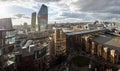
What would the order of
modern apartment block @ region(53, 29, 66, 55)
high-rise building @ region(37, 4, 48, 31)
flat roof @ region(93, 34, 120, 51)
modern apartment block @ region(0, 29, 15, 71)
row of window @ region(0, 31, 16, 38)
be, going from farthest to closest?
1. high-rise building @ region(37, 4, 48, 31)
2. flat roof @ region(93, 34, 120, 51)
3. modern apartment block @ region(53, 29, 66, 55)
4. row of window @ region(0, 31, 16, 38)
5. modern apartment block @ region(0, 29, 15, 71)

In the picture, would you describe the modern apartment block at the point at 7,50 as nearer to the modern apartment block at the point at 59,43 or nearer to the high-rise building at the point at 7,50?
the high-rise building at the point at 7,50

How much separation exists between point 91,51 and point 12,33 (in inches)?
910

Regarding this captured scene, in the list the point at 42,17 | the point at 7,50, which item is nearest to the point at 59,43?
the point at 7,50

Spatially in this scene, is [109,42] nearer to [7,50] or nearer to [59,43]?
[59,43]

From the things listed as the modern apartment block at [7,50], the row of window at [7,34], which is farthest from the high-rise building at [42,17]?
the modern apartment block at [7,50]

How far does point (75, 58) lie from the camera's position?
37.1 m

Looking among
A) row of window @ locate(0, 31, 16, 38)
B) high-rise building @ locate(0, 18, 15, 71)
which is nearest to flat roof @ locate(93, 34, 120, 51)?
high-rise building @ locate(0, 18, 15, 71)

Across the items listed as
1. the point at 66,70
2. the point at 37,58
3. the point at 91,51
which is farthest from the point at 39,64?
the point at 91,51

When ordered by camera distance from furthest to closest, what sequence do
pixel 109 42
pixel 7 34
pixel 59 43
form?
pixel 109 42 < pixel 59 43 < pixel 7 34

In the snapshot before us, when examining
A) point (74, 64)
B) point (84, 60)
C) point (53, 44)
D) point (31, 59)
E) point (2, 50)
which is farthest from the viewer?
point (53, 44)

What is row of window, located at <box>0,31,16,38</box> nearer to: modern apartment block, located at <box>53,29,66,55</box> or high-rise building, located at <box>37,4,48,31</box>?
modern apartment block, located at <box>53,29,66,55</box>

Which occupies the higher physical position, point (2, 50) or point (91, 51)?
point (2, 50)

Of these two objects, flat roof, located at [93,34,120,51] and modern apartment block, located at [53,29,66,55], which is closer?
modern apartment block, located at [53,29,66,55]

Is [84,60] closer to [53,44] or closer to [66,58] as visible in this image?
[66,58]
